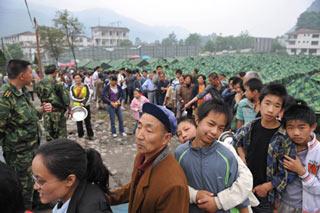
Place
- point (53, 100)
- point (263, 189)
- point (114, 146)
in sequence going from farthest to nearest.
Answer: point (114, 146) → point (53, 100) → point (263, 189)

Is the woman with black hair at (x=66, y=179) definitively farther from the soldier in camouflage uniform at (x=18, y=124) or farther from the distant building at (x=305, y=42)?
the distant building at (x=305, y=42)

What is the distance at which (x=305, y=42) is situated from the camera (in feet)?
280

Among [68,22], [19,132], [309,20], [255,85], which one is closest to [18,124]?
[19,132]

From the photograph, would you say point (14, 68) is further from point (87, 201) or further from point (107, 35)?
point (107, 35)

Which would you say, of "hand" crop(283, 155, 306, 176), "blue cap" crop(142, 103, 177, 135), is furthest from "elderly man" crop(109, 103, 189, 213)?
"hand" crop(283, 155, 306, 176)

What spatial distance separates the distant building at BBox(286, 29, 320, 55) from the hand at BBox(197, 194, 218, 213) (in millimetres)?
92057

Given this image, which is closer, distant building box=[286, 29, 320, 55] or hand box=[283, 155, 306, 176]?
hand box=[283, 155, 306, 176]

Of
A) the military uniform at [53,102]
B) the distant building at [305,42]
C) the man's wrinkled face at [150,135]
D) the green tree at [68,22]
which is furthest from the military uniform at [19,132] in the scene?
the distant building at [305,42]

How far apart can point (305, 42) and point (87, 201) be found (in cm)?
10066

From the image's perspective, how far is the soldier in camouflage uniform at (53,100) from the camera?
482 centimetres

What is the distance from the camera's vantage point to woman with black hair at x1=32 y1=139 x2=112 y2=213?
145 centimetres

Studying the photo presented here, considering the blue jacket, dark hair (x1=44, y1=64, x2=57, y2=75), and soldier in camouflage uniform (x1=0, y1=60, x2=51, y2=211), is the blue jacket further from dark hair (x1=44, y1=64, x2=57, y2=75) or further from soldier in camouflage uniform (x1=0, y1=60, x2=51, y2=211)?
dark hair (x1=44, y1=64, x2=57, y2=75)

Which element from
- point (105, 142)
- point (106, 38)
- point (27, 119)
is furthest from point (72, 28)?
point (106, 38)

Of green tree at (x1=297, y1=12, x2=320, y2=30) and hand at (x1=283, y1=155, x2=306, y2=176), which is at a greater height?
green tree at (x1=297, y1=12, x2=320, y2=30)
